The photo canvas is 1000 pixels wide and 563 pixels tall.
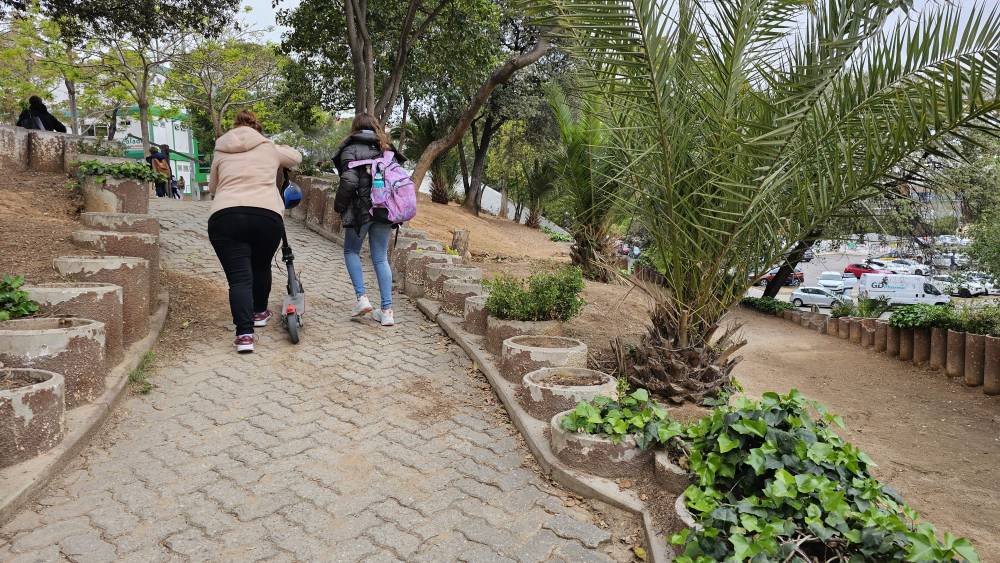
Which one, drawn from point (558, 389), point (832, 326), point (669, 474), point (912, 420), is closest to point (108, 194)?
point (558, 389)

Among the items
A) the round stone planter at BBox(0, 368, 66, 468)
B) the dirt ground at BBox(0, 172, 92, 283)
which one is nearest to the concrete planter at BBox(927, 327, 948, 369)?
the round stone planter at BBox(0, 368, 66, 468)

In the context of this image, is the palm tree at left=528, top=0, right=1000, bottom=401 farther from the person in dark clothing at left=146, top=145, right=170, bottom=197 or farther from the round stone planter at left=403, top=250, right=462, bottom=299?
the person in dark clothing at left=146, top=145, right=170, bottom=197

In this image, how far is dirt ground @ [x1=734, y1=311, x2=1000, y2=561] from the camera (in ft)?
14.3

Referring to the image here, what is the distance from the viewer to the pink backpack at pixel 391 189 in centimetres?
566

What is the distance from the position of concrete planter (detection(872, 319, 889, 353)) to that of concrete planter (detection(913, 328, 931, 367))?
3.39 feet

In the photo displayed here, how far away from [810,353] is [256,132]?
9376mm

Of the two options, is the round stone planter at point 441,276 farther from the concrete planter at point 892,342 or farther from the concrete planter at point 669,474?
the concrete planter at point 892,342

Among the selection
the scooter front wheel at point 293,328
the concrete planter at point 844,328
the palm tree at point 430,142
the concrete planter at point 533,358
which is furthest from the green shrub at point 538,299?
the palm tree at point 430,142

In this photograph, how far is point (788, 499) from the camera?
2.52 metres

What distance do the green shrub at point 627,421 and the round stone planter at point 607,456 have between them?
1.6 inches

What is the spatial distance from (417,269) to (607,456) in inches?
167

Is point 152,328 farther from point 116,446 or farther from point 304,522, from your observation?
point 304,522

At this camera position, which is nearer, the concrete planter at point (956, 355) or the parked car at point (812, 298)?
the concrete planter at point (956, 355)

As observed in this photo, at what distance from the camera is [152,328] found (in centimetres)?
520
